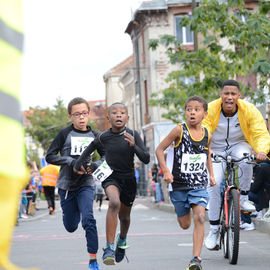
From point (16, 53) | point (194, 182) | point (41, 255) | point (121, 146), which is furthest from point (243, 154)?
point (16, 53)

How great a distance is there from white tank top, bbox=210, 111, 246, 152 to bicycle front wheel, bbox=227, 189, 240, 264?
584mm

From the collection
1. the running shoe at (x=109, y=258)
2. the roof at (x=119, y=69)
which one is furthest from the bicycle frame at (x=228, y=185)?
the roof at (x=119, y=69)

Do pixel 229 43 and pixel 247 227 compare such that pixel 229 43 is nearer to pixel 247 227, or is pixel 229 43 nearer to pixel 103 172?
pixel 247 227

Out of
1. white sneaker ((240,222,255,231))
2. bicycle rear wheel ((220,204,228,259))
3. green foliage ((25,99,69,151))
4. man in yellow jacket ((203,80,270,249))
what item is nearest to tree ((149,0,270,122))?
white sneaker ((240,222,255,231))

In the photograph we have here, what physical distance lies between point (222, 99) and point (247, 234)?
→ 4711 millimetres

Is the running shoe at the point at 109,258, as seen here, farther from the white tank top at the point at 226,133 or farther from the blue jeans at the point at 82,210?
the white tank top at the point at 226,133

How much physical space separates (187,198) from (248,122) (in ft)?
4.19

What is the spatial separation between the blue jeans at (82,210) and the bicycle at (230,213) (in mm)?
1473

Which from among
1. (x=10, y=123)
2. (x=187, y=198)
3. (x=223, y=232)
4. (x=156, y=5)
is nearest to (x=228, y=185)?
(x=223, y=232)

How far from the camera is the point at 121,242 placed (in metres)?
7.36

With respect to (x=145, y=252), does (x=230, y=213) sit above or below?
above

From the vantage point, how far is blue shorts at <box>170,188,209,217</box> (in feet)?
23.5

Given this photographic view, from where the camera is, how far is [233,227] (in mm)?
7543

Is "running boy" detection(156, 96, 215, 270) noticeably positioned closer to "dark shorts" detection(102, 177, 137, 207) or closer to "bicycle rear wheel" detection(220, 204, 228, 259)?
"dark shorts" detection(102, 177, 137, 207)
